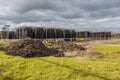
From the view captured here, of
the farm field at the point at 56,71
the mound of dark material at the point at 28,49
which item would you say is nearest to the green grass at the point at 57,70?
the farm field at the point at 56,71

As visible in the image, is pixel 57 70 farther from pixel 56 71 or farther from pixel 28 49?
pixel 28 49

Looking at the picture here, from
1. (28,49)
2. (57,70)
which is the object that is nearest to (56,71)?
(57,70)

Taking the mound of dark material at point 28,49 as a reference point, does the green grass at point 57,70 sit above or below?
below

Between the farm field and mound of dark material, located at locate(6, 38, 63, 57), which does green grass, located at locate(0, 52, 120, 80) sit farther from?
mound of dark material, located at locate(6, 38, 63, 57)

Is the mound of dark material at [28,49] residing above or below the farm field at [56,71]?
above

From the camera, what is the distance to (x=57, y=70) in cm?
1155

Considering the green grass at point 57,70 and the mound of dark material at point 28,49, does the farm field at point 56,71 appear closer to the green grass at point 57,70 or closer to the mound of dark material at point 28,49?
the green grass at point 57,70

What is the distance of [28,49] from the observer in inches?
704

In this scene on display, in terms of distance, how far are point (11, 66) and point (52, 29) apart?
139ft

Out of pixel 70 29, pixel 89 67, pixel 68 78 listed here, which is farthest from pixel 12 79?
pixel 70 29

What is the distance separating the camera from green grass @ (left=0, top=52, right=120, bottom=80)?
35.8 feet

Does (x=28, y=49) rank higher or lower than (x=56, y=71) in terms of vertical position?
higher

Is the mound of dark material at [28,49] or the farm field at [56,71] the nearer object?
the farm field at [56,71]

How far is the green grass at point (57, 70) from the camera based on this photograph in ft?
35.8
